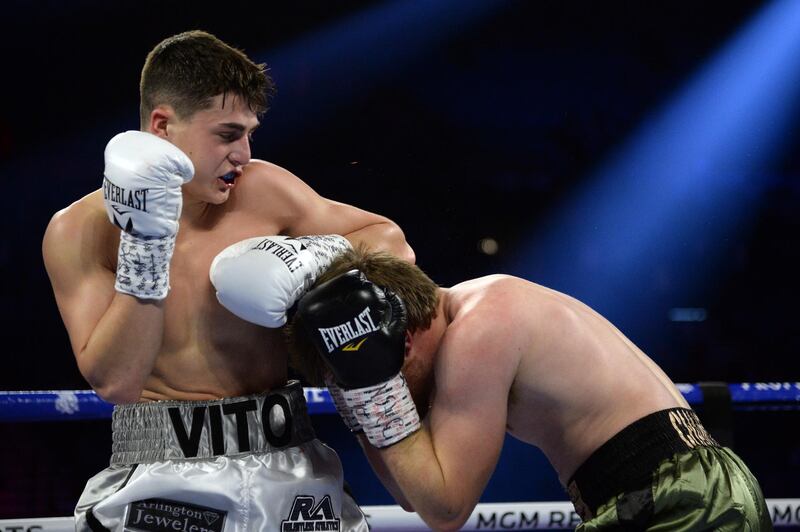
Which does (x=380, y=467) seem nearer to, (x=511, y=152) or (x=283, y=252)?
(x=283, y=252)

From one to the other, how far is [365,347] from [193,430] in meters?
0.39

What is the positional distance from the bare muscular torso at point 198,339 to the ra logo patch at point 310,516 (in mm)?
244

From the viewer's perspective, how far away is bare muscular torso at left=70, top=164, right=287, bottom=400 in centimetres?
172

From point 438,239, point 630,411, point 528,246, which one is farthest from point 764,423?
point 630,411

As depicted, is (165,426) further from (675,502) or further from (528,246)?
(528,246)

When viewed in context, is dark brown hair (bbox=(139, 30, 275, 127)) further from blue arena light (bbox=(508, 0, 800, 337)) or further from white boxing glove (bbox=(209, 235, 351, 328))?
blue arena light (bbox=(508, 0, 800, 337))

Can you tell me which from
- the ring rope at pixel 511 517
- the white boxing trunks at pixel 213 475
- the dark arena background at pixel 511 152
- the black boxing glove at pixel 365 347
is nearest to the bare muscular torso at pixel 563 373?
the black boxing glove at pixel 365 347

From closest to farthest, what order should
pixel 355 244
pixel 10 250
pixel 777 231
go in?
pixel 355 244 < pixel 10 250 < pixel 777 231

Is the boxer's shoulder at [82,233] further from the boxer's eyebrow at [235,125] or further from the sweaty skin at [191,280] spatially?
the boxer's eyebrow at [235,125]

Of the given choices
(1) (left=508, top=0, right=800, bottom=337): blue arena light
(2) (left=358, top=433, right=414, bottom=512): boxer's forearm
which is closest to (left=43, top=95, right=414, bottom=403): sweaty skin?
(2) (left=358, top=433, right=414, bottom=512): boxer's forearm

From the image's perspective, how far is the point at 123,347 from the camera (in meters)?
1.55

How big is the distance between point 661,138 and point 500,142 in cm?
94

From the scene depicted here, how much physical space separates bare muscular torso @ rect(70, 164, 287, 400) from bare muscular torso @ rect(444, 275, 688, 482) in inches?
16.1

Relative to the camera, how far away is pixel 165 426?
1.68m
